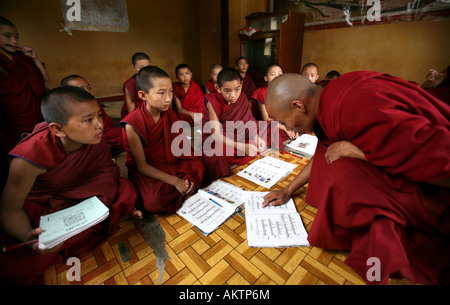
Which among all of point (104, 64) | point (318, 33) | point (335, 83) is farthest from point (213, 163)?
point (104, 64)

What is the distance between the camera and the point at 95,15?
Answer: 5.00 metres

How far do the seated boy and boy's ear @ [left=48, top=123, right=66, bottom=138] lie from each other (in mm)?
504

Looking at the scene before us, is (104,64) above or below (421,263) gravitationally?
above

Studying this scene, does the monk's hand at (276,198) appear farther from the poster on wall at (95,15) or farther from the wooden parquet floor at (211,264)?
the poster on wall at (95,15)

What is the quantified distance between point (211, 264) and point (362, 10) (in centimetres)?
545

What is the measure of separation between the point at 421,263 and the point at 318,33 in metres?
5.21

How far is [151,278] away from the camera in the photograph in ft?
3.83

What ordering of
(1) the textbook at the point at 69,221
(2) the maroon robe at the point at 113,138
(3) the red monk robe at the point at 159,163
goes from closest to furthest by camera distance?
(1) the textbook at the point at 69,221 < (3) the red monk robe at the point at 159,163 < (2) the maroon robe at the point at 113,138

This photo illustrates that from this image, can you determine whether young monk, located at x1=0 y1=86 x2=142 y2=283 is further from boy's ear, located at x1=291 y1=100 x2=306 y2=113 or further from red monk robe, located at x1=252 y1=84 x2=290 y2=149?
red monk robe, located at x1=252 y1=84 x2=290 y2=149

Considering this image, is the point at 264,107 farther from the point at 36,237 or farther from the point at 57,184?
the point at 36,237

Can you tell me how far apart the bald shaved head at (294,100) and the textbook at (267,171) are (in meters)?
0.81

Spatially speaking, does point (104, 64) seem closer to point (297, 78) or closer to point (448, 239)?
point (297, 78)

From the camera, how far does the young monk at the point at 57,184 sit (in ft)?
3.77

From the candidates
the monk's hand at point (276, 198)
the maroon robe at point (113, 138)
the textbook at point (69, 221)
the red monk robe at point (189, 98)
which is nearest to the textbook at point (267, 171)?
the monk's hand at point (276, 198)
